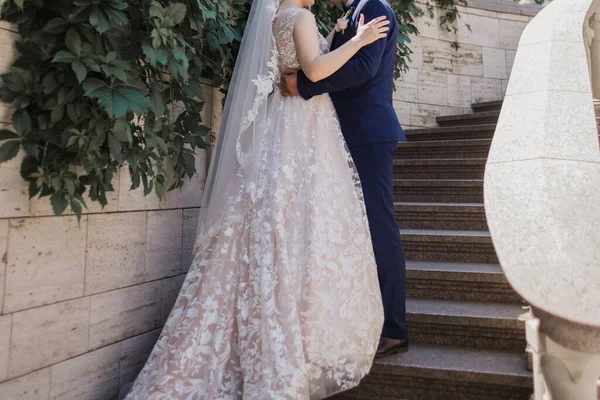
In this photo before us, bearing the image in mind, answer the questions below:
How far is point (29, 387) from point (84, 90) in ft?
3.29

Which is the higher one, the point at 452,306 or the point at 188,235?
the point at 188,235

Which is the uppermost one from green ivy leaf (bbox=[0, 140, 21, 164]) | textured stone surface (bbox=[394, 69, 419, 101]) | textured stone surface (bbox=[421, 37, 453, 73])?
textured stone surface (bbox=[421, 37, 453, 73])

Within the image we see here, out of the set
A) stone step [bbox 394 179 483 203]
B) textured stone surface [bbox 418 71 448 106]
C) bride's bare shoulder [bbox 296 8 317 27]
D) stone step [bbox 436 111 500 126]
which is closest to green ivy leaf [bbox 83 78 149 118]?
bride's bare shoulder [bbox 296 8 317 27]

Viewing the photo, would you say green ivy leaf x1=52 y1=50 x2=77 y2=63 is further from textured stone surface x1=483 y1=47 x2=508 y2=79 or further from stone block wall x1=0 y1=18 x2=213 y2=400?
textured stone surface x1=483 y1=47 x2=508 y2=79


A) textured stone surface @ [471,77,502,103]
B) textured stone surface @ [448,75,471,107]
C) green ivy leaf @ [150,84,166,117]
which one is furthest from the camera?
textured stone surface @ [471,77,502,103]

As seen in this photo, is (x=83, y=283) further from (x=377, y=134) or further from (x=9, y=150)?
(x=377, y=134)

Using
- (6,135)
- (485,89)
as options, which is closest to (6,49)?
(6,135)

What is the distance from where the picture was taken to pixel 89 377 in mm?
1708

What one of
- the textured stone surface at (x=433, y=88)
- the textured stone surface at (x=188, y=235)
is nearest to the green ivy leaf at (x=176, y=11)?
the textured stone surface at (x=188, y=235)

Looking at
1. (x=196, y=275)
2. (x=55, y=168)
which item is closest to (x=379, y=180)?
(x=196, y=275)

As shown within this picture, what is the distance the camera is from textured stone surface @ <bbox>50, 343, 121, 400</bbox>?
63.1 inches

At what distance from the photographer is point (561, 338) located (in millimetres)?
1203

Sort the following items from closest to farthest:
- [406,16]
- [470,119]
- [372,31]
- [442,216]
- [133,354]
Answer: [372,31], [133,354], [442,216], [406,16], [470,119]

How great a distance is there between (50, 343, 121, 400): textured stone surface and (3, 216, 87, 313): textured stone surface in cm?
25
